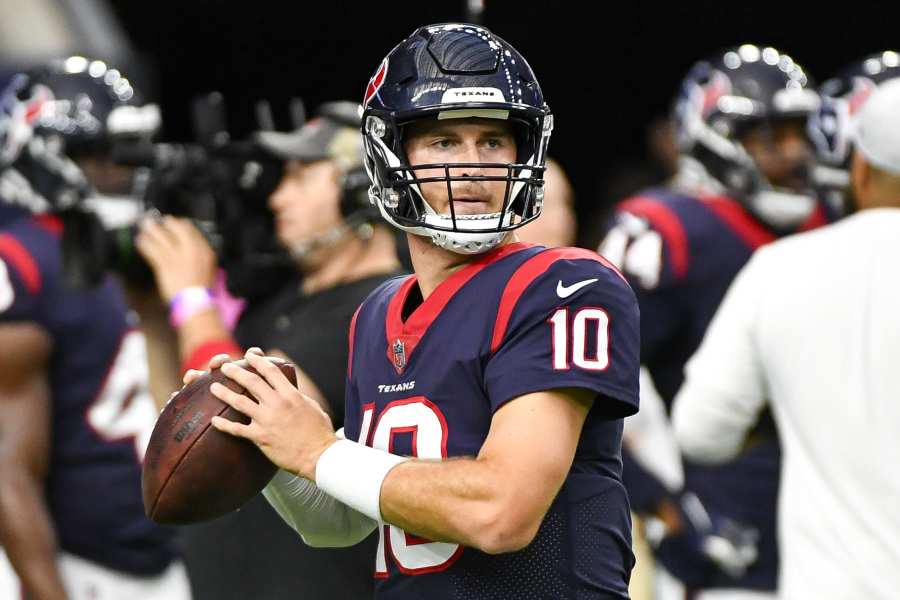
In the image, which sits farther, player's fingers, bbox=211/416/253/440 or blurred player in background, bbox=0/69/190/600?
blurred player in background, bbox=0/69/190/600

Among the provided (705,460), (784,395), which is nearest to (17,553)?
(705,460)

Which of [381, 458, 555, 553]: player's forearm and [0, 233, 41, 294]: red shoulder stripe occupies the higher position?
[381, 458, 555, 553]: player's forearm

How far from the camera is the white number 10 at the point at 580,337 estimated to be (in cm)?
238

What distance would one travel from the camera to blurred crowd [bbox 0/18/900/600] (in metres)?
3.33

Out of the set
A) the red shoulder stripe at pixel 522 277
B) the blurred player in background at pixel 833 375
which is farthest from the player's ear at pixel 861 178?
the red shoulder stripe at pixel 522 277

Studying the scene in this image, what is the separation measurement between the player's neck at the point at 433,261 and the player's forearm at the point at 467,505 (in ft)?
1.37

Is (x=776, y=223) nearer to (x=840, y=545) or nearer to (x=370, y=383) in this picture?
(x=840, y=545)

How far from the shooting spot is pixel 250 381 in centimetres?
252

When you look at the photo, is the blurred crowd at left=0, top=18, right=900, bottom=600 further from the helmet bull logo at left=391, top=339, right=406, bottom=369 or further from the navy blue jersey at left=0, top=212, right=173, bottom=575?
the helmet bull logo at left=391, top=339, right=406, bottom=369

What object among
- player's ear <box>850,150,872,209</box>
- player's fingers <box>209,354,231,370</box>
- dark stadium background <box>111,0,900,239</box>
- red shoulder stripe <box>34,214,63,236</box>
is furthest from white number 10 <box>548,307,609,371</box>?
dark stadium background <box>111,0,900,239</box>

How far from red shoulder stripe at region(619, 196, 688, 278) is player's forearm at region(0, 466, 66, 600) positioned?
77.8 inches

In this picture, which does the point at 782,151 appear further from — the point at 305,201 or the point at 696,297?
the point at 305,201

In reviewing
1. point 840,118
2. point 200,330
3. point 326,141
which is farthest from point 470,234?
point 840,118

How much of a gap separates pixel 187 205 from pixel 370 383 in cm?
186
